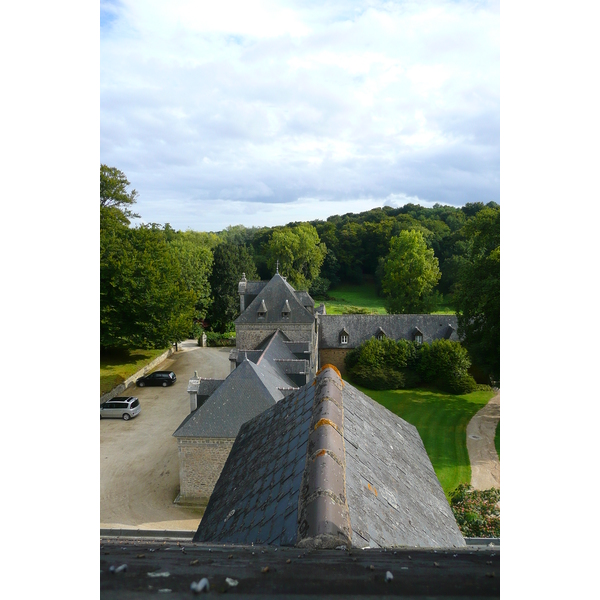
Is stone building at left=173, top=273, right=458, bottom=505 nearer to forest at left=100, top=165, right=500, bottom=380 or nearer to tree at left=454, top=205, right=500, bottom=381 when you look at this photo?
forest at left=100, top=165, right=500, bottom=380

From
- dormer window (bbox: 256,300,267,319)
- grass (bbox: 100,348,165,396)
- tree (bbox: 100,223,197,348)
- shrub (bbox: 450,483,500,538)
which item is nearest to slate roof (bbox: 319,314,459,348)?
dormer window (bbox: 256,300,267,319)

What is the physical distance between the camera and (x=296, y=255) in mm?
59781

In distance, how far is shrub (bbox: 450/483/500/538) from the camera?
13.7 m

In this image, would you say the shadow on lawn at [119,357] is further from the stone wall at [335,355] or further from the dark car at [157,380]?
the stone wall at [335,355]

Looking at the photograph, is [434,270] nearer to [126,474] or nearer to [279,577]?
[126,474]

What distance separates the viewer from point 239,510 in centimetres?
565

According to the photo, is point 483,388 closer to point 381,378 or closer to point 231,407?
point 381,378

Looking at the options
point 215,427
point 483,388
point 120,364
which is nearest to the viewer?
point 215,427

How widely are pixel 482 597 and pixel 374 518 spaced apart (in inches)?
82.8

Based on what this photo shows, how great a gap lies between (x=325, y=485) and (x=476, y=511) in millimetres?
13308

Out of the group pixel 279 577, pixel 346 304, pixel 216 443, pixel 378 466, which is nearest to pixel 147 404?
pixel 216 443

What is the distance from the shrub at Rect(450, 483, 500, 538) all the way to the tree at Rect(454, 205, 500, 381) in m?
7.75

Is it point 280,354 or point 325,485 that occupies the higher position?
point 325,485


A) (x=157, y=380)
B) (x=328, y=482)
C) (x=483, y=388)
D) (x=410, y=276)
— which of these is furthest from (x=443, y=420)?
(x=328, y=482)
